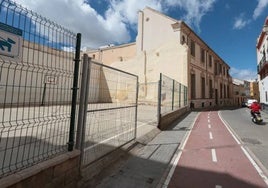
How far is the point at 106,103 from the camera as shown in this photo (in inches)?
224

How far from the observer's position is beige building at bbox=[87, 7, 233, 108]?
24.1 m

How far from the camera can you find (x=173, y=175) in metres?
4.82

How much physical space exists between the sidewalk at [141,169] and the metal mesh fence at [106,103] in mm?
481

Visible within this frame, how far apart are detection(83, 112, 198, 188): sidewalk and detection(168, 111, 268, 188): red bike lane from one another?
33 cm

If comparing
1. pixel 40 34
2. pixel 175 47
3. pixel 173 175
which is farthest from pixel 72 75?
pixel 175 47

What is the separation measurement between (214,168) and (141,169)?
6.10 ft

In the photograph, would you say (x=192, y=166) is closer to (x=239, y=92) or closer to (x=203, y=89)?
(x=203, y=89)

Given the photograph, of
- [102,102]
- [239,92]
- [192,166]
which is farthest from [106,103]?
[239,92]

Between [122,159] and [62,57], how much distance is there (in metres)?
3.16

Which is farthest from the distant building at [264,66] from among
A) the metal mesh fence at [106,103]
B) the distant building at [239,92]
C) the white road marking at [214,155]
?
the distant building at [239,92]

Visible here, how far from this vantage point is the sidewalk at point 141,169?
14.1ft

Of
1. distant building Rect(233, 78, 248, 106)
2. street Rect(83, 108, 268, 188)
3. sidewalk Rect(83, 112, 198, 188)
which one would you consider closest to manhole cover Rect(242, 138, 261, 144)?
street Rect(83, 108, 268, 188)

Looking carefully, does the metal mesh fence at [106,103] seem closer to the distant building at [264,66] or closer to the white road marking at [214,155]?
the white road marking at [214,155]

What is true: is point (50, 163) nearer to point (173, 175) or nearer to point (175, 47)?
point (173, 175)
